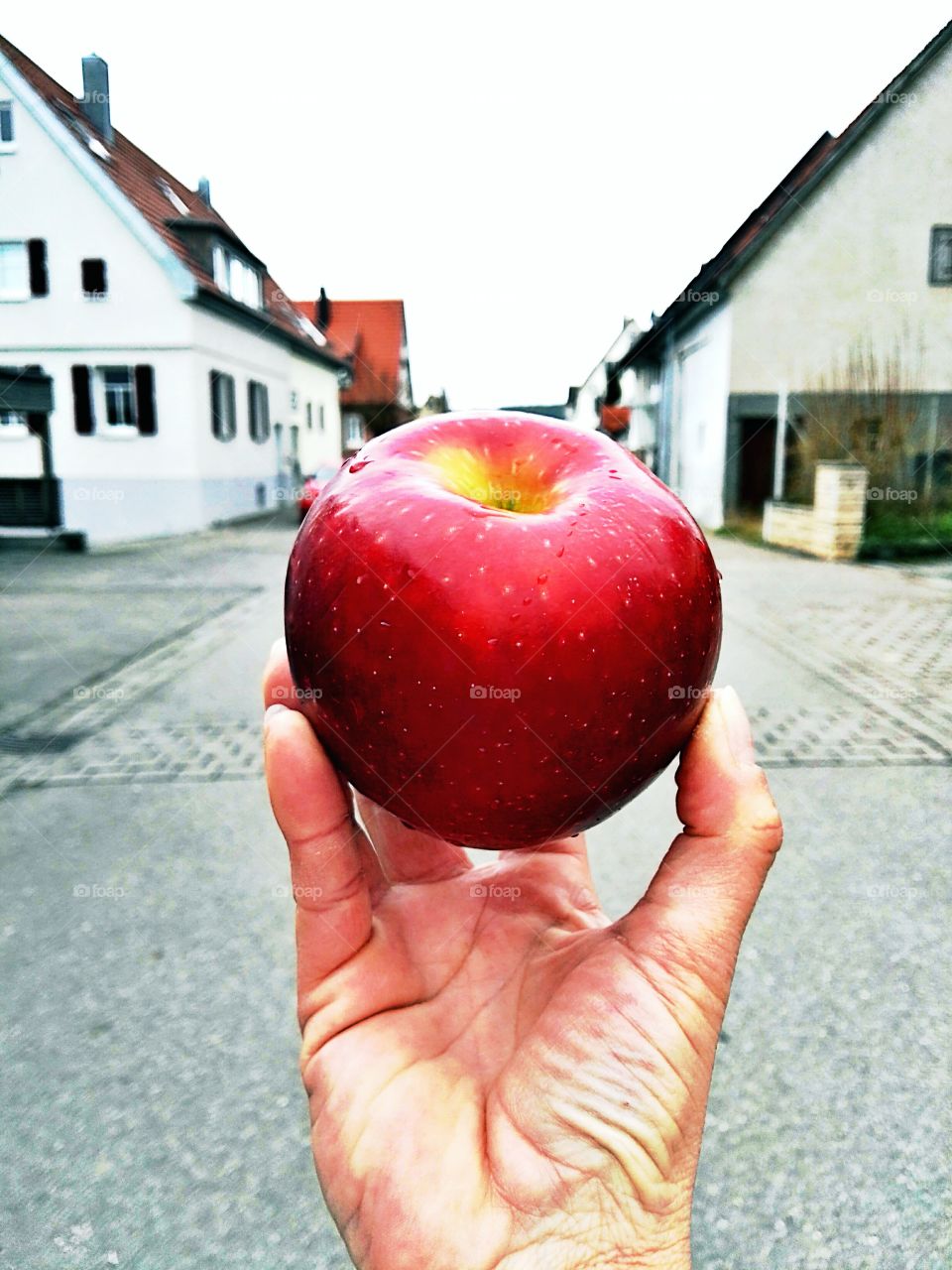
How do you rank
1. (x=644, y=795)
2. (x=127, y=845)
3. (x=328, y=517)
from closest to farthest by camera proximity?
(x=328, y=517) → (x=127, y=845) → (x=644, y=795)

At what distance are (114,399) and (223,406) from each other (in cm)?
273

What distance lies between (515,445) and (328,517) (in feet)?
1.19

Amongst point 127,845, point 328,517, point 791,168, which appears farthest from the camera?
point 791,168

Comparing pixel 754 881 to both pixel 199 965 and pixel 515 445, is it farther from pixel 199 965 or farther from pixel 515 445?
pixel 199 965

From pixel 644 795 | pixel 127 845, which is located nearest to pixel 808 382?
pixel 644 795

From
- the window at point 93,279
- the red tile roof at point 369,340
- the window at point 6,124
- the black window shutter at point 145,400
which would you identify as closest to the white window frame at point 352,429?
the red tile roof at point 369,340

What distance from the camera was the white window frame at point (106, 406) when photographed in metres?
22.2

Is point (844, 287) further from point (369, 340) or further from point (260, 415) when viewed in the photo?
point (369, 340)

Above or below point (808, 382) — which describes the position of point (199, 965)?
below

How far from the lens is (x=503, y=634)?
1.34 metres

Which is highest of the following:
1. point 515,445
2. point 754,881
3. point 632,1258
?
point 515,445

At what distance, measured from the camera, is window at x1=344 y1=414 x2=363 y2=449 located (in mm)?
43312

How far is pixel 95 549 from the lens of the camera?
793 inches

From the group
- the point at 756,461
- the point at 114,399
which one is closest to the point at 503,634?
the point at 756,461
